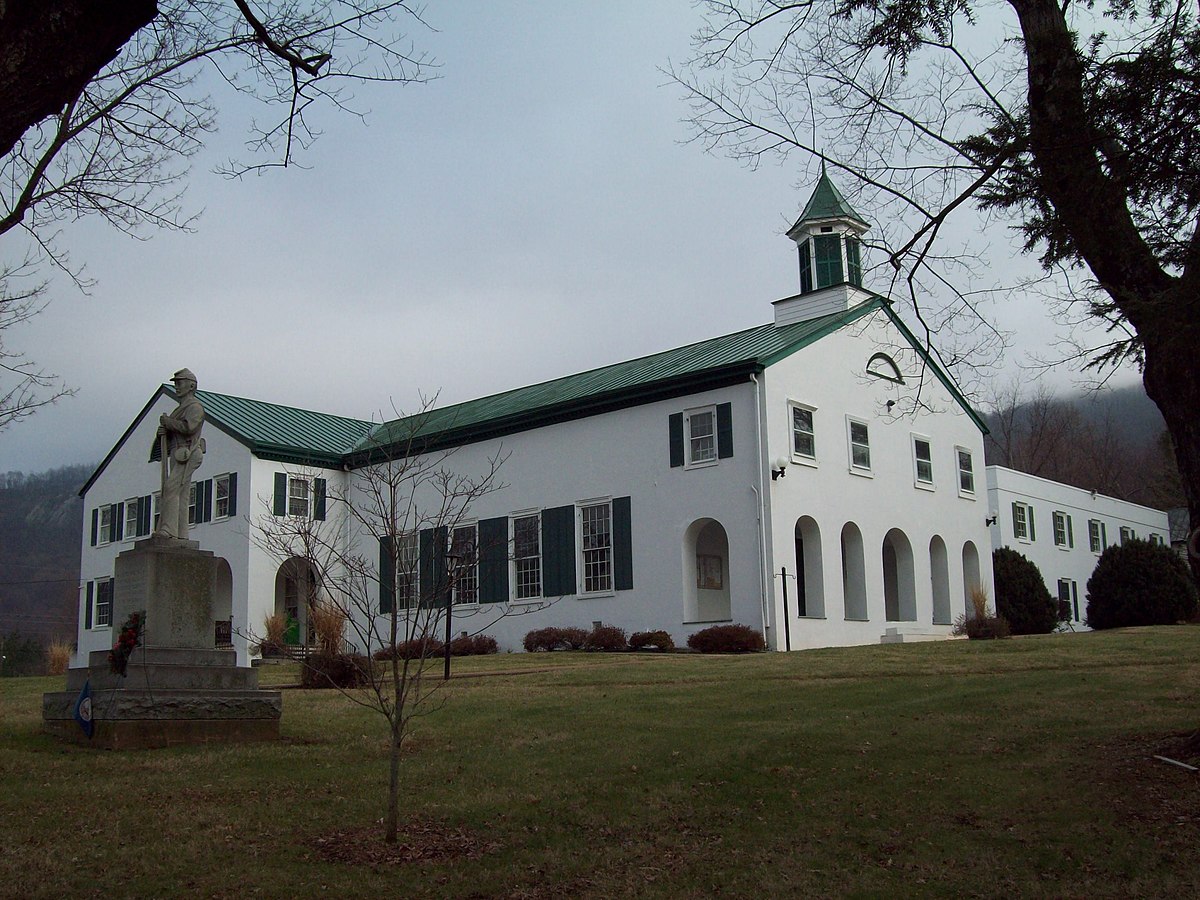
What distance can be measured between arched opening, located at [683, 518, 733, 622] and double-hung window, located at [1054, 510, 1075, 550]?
18.4 metres

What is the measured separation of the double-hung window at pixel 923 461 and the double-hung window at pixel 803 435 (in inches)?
192

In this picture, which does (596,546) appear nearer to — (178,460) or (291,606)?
(291,606)

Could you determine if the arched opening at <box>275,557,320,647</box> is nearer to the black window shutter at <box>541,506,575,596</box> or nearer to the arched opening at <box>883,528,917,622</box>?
the black window shutter at <box>541,506,575,596</box>

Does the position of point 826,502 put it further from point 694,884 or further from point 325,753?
point 694,884

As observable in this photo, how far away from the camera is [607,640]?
2653 cm

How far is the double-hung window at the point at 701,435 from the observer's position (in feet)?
87.0

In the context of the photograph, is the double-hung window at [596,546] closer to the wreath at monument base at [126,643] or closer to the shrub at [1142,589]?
the shrub at [1142,589]

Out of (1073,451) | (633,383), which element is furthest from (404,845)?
(1073,451)

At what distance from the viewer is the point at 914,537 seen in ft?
98.6

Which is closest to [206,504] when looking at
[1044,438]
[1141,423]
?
[1044,438]

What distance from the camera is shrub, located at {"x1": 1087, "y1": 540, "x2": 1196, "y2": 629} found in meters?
31.6

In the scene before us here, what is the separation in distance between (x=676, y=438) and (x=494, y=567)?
21.3 ft

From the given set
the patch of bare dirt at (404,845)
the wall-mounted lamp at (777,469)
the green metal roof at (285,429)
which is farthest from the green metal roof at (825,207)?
the patch of bare dirt at (404,845)

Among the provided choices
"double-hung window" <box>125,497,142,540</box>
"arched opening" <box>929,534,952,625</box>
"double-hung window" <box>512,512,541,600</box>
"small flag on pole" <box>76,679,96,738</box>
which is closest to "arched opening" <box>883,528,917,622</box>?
"arched opening" <box>929,534,952,625</box>
